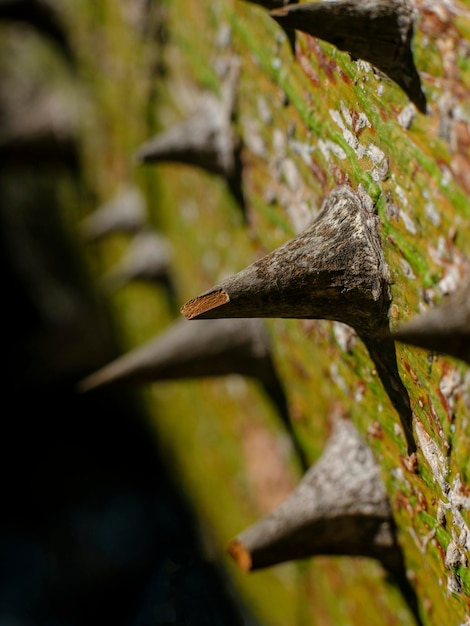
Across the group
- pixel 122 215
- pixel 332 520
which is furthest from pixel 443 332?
pixel 122 215

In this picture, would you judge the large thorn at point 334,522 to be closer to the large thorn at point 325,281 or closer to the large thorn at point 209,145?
the large thorn at point 325,281

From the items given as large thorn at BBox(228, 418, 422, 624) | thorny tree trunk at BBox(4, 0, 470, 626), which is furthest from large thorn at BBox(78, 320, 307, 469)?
large thorn at BBox(228, 418, 422, 624)

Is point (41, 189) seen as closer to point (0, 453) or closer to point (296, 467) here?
point (0, 453)

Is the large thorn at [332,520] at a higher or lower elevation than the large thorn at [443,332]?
lower

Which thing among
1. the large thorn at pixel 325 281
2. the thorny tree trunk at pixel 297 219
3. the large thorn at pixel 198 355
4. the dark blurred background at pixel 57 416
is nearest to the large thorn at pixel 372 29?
the thorny tree trunk at pixel 297 219

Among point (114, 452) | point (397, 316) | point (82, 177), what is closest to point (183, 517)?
point (114, 452)

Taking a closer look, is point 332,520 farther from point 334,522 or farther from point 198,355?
point 198,355
